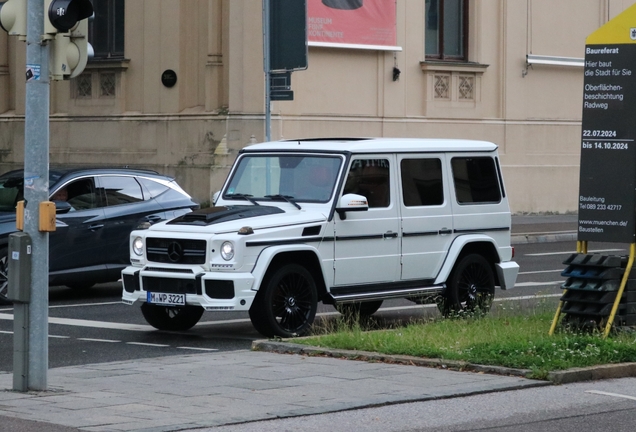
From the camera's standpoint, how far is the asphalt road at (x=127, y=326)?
1191 centimetres

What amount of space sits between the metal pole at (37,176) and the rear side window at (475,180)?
6.05 m

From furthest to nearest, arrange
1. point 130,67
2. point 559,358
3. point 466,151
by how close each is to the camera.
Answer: point 130,67 < point 466,151 < point 559,358

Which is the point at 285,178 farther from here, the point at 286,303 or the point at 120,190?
the point at 120,190

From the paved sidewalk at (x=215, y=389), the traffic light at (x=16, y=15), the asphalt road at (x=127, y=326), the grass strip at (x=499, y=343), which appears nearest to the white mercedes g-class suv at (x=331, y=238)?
the asphalt road at (x=127, y=326)

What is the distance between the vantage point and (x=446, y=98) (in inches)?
1235

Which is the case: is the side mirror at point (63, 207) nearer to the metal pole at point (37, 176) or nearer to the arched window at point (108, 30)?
the metal pole at point (37, 176)

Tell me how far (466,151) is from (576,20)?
68.2 feet

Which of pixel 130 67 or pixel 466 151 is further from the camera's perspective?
pixel 130 67

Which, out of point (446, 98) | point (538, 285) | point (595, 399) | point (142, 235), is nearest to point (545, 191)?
point (446, 98)

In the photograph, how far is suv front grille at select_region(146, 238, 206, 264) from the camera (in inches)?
480

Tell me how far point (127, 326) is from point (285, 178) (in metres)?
2.44

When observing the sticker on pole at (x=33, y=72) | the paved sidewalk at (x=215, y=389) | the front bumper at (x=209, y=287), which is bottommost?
the paved sidewalk at (x=215, y=389)

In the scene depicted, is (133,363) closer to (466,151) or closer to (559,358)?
(559,358)

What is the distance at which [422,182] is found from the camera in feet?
45.5
